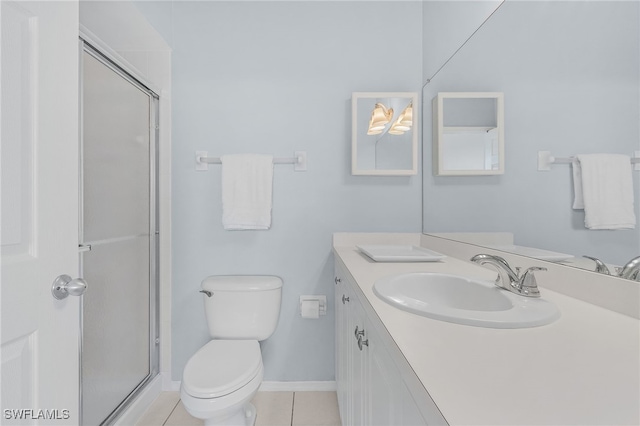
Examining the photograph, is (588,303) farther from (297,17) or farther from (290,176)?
(297,17)

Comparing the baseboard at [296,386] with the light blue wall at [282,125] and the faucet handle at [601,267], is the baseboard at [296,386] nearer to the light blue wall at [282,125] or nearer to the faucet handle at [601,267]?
the light blue wall at [282,125]

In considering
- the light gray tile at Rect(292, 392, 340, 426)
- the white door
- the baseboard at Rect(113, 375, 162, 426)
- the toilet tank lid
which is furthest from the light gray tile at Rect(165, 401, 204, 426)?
the white door

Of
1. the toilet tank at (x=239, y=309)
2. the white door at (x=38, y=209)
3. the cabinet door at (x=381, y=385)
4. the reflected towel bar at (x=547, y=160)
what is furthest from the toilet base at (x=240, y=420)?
the reflected towel bar at (x=547, y=160)

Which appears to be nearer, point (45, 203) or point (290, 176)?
point (45, 203)

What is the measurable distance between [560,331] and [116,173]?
67.5 inches

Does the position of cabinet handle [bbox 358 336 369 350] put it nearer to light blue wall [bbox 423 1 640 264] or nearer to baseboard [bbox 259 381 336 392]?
light blue wall [bbox 423 1 640 264]

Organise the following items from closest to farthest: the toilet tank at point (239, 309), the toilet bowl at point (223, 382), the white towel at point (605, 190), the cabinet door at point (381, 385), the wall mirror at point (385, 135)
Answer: the cabinet door at point (381, 385) < the white towel at point (605, 190) < the toilet bowl at point (223, 382) < the toilet tank at point (239, 309) < the wall mirror at point (385, 135)

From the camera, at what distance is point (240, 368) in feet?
4.16

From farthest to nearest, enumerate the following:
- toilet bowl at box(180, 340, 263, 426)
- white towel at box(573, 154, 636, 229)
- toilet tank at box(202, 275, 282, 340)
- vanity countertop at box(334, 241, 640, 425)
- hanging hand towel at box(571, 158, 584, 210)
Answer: toilet tank at box(202, 275, 282, 340) < toilet bowl at box(180, 340, 263, 426) < hanging hand towel at box(571, 158, 584, 210) < white towel at box(573, 154, 636, 229) < vanity countertop at box(334, 241, 640, 425)

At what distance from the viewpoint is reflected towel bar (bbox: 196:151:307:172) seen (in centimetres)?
172

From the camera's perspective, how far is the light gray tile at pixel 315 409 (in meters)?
1.50

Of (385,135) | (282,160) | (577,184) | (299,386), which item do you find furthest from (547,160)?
(299,386)

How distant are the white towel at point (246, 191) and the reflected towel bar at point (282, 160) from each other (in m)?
0.08

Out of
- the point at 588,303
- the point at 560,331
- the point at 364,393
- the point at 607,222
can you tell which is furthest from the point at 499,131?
the point at 364,393
